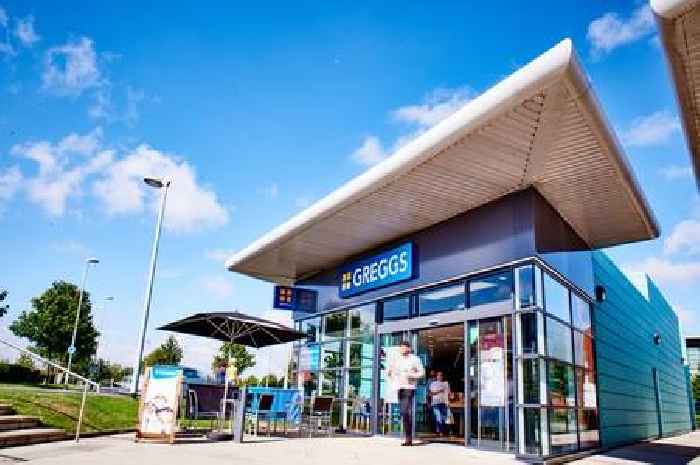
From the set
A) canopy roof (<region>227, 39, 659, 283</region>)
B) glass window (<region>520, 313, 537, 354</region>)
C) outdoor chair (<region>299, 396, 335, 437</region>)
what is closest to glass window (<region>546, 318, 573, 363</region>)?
glass window (<region>520, 313, 537, 354</region>)

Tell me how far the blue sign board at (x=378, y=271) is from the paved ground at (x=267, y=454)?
3314mm

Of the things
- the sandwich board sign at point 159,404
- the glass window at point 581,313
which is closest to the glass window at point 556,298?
the glass window at point 581,313

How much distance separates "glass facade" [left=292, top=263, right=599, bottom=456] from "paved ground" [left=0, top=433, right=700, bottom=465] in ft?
1.70

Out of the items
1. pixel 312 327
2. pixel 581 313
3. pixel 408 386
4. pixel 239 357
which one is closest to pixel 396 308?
pixel 408 386

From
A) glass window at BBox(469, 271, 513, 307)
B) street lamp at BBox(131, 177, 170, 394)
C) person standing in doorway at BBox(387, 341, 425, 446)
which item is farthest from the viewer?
street lamp at BBox(131, 177, 170, 394)

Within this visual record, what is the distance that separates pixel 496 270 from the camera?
8617 millimetres

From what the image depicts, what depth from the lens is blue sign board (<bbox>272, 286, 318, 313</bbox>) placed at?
1417 cm

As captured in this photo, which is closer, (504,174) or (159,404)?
(504,174)

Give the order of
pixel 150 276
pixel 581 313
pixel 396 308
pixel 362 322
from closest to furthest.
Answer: pixel 581 313 < pixel 396 308 < pixel 362 322 < pixel 150 276

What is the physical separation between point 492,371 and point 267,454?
3739 millimetres

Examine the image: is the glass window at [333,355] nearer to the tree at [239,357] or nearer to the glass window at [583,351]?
the glass window at [583,351]

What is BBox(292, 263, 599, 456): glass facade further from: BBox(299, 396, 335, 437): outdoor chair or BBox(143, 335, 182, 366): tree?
BBox(143, 335, 182, 366): tree

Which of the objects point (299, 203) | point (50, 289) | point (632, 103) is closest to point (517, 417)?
point (632, 103)

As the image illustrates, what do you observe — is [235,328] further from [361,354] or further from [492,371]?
[492,371]
